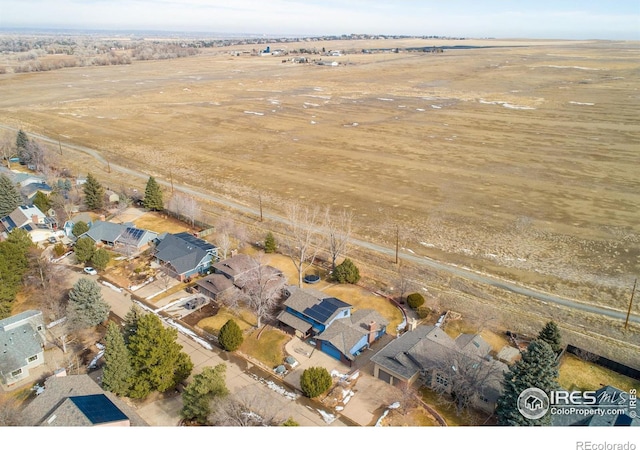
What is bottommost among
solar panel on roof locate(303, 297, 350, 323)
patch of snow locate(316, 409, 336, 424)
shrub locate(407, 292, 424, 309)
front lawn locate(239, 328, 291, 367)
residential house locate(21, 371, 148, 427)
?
front lawn locate(239, 328, 291, 367)

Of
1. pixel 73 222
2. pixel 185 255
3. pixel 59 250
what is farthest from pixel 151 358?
pixel 73 222

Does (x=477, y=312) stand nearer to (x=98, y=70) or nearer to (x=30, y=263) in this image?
(x=30, y=263)

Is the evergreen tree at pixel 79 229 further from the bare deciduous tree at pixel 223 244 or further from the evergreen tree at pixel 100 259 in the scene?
the bare deciduous tree at pixel 223 244

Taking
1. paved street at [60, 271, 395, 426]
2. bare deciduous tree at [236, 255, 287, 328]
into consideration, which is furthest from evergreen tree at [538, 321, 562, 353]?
bare deciduous tree at [236, 255, 287, 328]

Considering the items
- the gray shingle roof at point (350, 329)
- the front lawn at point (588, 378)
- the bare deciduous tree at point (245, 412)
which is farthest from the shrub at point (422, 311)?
the bare deciduous tree at point (245, 412)

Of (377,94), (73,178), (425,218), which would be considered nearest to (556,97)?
(377,94)

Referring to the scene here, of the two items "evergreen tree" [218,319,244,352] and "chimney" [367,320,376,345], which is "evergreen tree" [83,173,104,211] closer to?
"evergreen tree" [218,319,244,352]

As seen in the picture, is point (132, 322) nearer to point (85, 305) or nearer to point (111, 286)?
point (85, 305)

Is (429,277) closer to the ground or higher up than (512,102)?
closer to the ground
